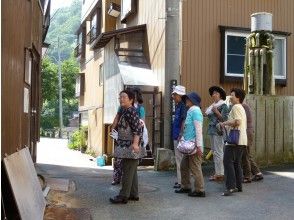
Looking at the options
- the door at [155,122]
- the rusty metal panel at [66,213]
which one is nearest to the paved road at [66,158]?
the door at [155,122]

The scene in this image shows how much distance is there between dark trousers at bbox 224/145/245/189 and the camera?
25.9 feet

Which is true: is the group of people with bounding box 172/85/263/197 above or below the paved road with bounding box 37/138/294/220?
above

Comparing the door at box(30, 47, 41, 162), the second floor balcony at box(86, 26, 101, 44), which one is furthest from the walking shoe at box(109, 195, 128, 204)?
the second floor balcony at box(86, 26, 101, 44)

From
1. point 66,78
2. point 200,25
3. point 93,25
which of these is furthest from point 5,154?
point 66,78

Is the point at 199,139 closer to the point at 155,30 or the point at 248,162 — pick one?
the point at 248,162

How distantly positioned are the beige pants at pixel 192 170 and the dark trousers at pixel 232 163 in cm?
46

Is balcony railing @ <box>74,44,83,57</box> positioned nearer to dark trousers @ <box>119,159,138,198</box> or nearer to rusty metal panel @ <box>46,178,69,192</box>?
rusty metal panel @ <box>46,178,69,192</box>

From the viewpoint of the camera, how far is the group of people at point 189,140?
7.30 meters

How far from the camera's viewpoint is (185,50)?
13281mm

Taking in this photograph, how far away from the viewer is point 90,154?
76.7ft

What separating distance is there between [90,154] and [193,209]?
16.7m

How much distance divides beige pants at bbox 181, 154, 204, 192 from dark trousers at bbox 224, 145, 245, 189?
0.46m

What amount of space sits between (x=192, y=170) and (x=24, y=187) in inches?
134

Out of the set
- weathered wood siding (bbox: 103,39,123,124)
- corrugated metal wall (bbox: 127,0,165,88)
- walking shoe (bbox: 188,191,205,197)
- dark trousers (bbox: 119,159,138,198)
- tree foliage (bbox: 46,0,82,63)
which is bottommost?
walking shoe (bbox: 188,191,205,197)
